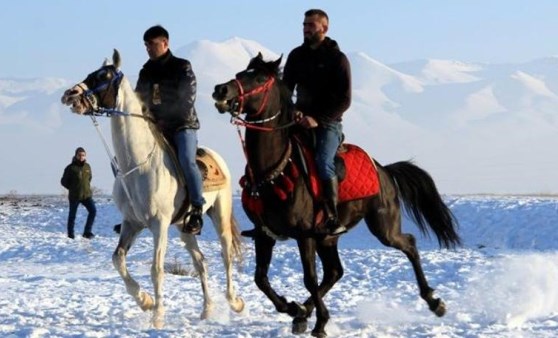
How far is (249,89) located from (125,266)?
2701 millimetres

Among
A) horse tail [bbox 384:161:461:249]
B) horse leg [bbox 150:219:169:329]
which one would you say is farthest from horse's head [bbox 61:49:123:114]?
horse tail [bbox 384:161:461:249]

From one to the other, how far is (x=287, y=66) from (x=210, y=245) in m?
11.4

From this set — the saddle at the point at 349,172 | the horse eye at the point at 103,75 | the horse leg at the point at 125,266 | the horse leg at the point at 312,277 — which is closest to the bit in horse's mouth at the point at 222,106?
the saddle at the point at 349,172

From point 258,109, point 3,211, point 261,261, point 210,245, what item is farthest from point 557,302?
point 3,211

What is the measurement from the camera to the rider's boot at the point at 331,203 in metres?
8.55

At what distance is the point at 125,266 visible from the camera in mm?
9477

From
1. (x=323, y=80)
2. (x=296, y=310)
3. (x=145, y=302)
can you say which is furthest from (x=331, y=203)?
(x=145, y=302)

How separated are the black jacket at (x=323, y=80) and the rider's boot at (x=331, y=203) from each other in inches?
23.9

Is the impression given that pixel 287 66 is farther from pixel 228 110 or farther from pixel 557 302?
pixel 557 302

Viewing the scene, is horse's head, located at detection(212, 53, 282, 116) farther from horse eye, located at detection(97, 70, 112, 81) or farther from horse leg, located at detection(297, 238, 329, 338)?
horse eye, located at detection(97, 70, 112, 81)

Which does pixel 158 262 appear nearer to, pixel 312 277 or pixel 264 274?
pixel 264 274

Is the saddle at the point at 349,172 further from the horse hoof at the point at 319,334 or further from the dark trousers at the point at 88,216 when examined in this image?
the dark trousers at the point at 88,216

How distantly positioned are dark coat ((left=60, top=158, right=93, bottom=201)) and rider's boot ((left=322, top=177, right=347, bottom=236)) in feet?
47.1

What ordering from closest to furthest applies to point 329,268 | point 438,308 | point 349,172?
point 349,172 → point 438,308 → point 329,268
